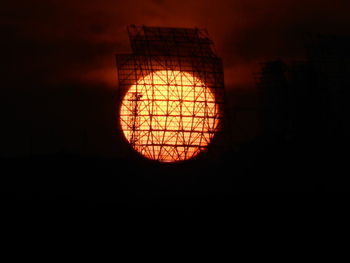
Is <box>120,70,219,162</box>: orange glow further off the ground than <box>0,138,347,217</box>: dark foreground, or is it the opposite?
<box>120,70,219,162</box>: orange glow

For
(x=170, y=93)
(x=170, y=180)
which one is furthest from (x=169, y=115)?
(x=170, y=180)

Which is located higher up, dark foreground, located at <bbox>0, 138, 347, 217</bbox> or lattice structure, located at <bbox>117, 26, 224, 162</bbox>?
lattice structure, located at <bbox>117, 26, 224, 162</bbox>

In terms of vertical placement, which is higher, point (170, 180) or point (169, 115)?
point (169, 115)

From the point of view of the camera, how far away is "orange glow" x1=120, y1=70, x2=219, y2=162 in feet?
132

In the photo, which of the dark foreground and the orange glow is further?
the orange glow

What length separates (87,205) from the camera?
89.1 feet

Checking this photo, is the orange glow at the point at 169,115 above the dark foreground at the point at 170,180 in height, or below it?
above

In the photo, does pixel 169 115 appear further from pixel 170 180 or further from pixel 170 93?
pixel 170 180

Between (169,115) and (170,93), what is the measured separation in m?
1.37

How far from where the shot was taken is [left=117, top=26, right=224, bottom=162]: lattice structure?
39.9 m

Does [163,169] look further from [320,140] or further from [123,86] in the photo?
[320,140]

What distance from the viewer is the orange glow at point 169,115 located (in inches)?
1578

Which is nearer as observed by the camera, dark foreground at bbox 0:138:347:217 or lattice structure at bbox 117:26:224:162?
dark foreground at bbox 0:138:347:217

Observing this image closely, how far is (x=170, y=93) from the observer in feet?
133
